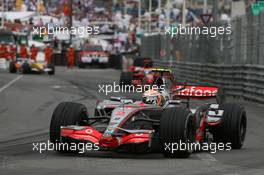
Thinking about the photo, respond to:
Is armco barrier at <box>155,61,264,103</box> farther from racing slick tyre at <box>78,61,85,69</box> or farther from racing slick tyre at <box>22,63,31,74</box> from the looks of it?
racing slick tyre at <box>78,61,85,69</box>

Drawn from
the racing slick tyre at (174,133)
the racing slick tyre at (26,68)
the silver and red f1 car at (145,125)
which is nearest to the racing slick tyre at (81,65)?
the racing slick tyre at (26,68)

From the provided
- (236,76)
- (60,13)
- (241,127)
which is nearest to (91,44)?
(60,13)

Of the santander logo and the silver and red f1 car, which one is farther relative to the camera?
the santander logo

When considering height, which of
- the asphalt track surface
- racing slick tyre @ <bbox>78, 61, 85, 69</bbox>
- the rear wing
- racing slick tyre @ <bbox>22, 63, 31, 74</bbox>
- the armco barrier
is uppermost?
the rear wing

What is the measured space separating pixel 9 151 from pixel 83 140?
4.61ft

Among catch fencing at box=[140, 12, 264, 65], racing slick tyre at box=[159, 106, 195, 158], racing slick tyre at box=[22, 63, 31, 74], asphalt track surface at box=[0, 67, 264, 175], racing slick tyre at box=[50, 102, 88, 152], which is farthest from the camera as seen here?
racing slick tyre at box=[22, 63, 31, 74]

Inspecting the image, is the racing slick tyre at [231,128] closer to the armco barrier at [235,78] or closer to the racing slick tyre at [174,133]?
the racing slick tyre at [174,133]

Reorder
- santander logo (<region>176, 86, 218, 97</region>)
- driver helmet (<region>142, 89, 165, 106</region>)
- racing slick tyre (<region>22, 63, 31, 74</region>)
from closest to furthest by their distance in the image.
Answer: driver helmet (<region>142, 89, 165, 106</region>), santander logo (<region>176, 86, 218, 97</region>), racing slick tyre (<region>22, 63, 31, 74</region>)

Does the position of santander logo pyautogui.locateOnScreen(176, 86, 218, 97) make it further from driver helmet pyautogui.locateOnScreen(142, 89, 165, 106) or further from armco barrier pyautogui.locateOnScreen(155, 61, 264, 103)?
armco barrier pyautogui.locateOnScreen(155, 61, 264, 103)

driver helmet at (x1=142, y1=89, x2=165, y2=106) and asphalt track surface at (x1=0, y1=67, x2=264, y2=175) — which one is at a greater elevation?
driver helmet at (x1=142, y1=89, x2=165, y2=106)

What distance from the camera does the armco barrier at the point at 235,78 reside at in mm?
25062

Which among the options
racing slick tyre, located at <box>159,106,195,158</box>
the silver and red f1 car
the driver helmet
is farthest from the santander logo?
racing slick tyre, located at <box>159,106,195,158</box>

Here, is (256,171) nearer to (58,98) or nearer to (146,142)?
(146,142)

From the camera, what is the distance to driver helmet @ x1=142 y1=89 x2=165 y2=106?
1252 cm
